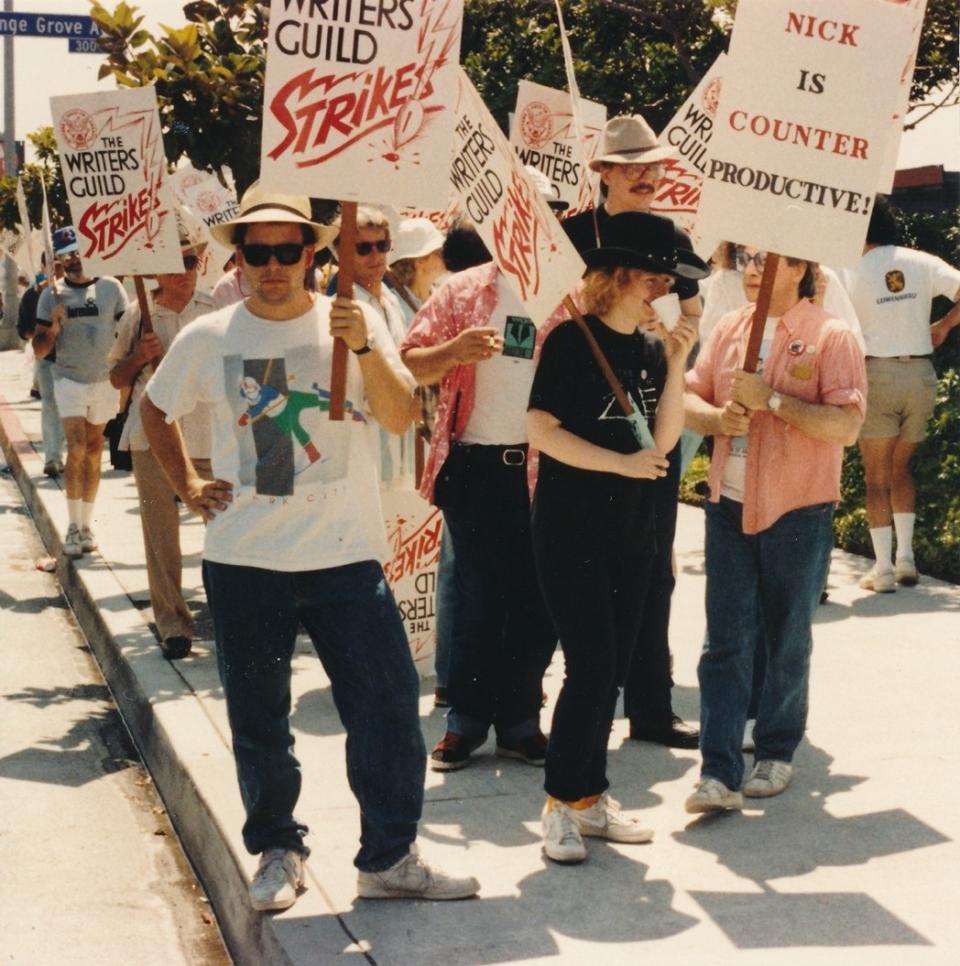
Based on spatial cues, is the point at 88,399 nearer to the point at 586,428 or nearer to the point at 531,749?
the point at 531,749

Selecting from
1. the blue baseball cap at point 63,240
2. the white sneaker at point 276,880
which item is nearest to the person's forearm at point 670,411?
the white sneaker at point 276,880

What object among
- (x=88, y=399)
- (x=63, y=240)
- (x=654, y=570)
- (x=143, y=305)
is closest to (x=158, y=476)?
(x=143, y=305)

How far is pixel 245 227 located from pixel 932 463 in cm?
650

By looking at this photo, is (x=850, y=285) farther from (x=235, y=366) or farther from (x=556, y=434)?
(x=235, y=366)

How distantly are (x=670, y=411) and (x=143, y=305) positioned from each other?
11.0ft

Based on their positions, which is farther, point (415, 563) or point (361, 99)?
point (415, 563)

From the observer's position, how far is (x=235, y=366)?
4582 mm

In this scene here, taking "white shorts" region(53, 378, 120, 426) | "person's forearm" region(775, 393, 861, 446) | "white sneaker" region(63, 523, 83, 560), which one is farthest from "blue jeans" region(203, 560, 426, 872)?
"white shorts" region(53, 378, 120, 426)

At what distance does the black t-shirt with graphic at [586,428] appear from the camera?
498 centimetres

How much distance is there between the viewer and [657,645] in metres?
6.27

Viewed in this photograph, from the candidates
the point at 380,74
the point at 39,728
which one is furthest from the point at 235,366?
the point at 39,728

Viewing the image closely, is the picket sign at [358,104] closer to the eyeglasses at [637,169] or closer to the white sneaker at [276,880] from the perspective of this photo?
the white sneaker at [276,880]

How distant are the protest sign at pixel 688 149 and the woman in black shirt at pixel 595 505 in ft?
7.71

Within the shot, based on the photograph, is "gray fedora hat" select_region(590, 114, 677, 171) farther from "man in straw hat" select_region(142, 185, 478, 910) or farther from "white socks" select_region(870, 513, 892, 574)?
"white socks" select_region(870, 513, 892, 574)
